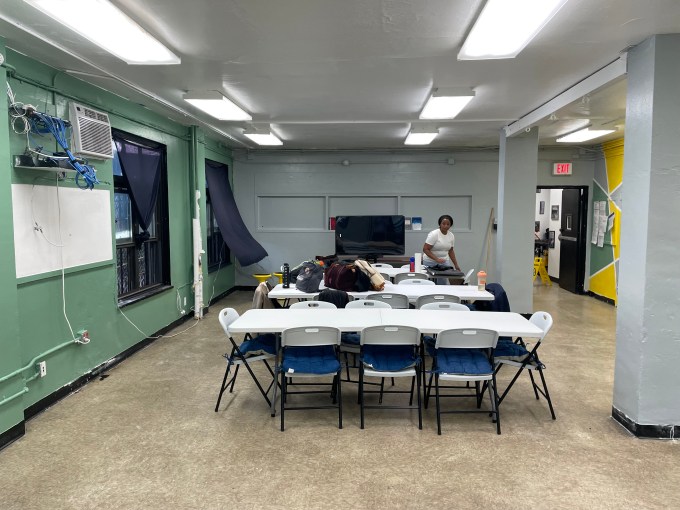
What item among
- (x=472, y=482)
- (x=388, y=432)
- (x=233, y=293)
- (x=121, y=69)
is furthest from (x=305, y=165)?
(x=472, y=482)

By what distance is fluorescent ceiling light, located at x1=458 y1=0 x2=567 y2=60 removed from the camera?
8.72 ft

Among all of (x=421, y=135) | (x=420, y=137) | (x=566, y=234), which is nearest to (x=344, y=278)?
(x=421, y=135)

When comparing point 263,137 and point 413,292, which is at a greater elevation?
point 263,137

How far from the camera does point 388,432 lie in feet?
11.2

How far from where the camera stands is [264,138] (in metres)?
7.51

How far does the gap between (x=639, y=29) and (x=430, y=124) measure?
3474 mm

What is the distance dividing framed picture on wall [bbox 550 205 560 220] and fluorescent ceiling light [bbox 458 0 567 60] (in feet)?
25.6

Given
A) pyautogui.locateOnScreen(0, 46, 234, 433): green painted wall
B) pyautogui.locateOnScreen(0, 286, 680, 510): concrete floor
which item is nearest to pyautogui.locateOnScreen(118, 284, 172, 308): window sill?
pyautogui.locateOnScreen(0, 46, 234, 433): green painted wall

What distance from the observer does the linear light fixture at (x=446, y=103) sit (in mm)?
4590

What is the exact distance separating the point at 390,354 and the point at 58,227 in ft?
10.2

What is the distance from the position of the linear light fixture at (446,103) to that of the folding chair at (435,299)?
2069mm

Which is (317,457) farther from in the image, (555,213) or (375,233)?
(555,213)

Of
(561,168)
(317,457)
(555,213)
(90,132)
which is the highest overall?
(561,168)

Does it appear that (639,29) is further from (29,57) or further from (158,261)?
(158,261)
